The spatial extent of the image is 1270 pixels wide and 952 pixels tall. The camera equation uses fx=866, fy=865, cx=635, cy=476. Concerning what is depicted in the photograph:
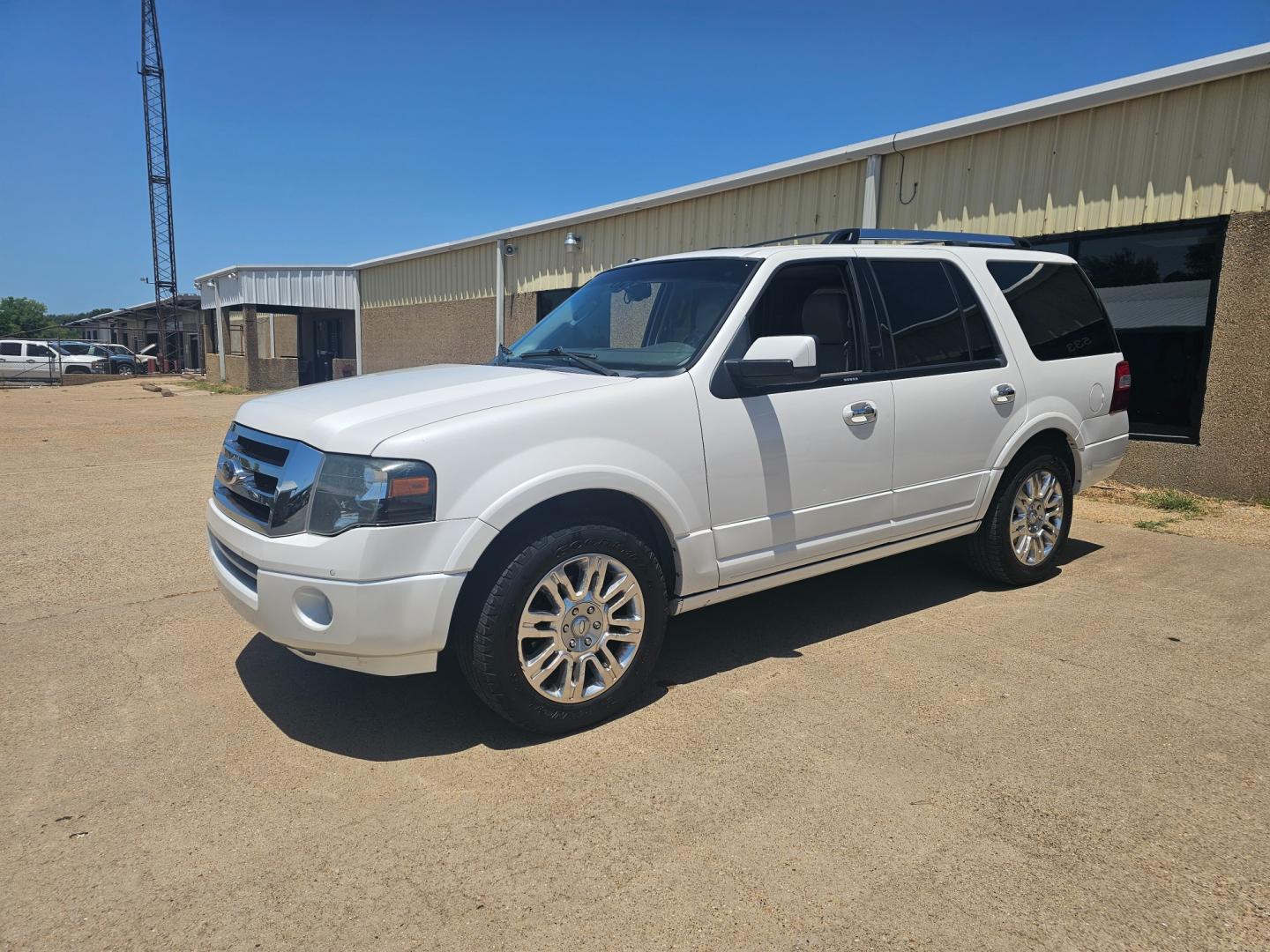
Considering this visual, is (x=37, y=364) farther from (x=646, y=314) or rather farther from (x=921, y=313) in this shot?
(x=921, y=313)

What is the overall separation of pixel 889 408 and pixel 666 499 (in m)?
1.43

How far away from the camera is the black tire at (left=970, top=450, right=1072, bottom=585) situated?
505cm

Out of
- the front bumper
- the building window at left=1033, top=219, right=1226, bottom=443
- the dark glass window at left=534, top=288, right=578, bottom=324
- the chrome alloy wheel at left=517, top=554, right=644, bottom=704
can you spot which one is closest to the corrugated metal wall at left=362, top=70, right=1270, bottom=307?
the building window at left=1033, top=219, right=1226, bottom=443

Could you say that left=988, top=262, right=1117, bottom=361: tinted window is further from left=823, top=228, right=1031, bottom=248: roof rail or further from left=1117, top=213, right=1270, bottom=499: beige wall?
left=1117, top=213, right=1270, bottom=499: beige wall

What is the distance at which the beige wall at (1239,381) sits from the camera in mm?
7195

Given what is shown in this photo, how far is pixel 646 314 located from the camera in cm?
452

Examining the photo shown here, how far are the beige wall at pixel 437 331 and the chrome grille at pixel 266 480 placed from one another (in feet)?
39.1

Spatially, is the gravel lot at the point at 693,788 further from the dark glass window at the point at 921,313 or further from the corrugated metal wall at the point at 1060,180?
the corrugated metal wall at the point at 1060,180

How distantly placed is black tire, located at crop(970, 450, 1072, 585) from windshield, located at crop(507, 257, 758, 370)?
215 centimetres

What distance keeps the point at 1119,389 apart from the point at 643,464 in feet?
12.4

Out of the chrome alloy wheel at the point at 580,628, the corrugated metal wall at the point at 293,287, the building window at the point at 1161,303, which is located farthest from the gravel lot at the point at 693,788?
the corrugated metal wall at the point at 293,287

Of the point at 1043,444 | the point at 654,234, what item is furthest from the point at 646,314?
the point at 654,234

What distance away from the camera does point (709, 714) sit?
11.8 feet

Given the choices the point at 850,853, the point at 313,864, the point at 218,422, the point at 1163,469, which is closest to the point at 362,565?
the point at 313,864
